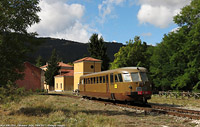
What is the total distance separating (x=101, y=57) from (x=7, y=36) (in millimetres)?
59487

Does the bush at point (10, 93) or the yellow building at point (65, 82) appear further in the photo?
the yellow building at point (65, 82)

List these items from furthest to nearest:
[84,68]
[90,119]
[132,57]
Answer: [84,68] < [132,57] < [90,119]

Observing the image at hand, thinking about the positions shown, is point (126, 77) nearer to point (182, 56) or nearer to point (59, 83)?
point (182, 56)

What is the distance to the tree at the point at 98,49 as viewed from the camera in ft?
240

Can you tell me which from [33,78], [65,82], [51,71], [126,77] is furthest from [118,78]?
[51,71]

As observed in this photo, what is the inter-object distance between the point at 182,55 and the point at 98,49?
138ft

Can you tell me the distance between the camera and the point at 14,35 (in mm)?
14273

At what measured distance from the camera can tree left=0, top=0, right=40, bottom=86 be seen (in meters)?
13.5

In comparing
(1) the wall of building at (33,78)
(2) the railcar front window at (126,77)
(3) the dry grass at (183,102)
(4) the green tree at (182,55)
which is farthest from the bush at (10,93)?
(1) the wall of building at (33,78)

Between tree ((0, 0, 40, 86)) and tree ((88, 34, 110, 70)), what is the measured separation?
57019 mm

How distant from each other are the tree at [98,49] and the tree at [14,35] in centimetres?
5702

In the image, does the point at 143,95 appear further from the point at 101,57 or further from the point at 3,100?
the point at 101,57

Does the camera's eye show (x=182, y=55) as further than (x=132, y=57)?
No

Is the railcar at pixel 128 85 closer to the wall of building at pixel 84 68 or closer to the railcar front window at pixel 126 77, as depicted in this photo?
the railcar front window at pixel 126 77
